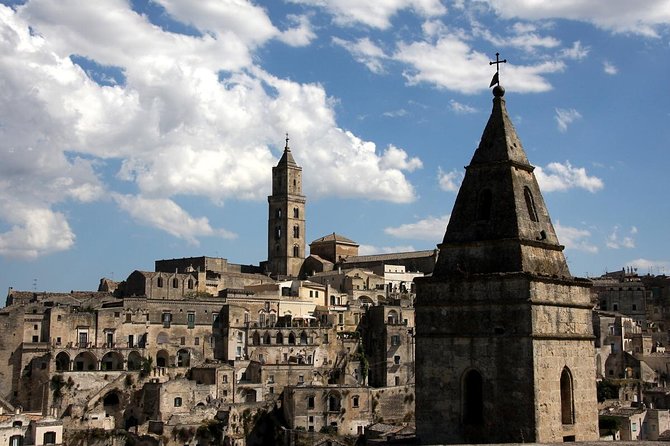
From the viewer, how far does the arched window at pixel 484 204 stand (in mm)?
17125

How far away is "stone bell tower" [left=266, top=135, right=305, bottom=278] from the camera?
99062 millimetres

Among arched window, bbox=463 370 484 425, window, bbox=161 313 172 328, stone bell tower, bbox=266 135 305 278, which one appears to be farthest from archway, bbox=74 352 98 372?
arched window, bbox=463 370 484 425

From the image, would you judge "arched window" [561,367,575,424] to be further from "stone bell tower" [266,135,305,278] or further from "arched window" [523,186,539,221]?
"stone bell tower" [266,135,305,278]

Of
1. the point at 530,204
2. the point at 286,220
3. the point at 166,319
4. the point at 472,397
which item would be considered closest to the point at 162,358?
the point at 166,319

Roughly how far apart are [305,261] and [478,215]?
82657 millimetres

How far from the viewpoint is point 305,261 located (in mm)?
99438

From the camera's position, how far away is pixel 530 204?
17203 mm

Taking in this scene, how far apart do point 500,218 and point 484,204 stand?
0.63 meters

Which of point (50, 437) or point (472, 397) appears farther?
point (50, 437)

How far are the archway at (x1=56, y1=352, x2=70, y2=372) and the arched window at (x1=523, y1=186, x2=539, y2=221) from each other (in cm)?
4881

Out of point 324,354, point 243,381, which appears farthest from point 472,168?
point 324,354

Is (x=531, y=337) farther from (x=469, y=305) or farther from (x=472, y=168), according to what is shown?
(x=472, y=168)

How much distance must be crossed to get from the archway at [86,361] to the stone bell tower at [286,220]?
3924cm

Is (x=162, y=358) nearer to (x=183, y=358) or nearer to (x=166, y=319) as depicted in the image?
(x=183, y=358)
